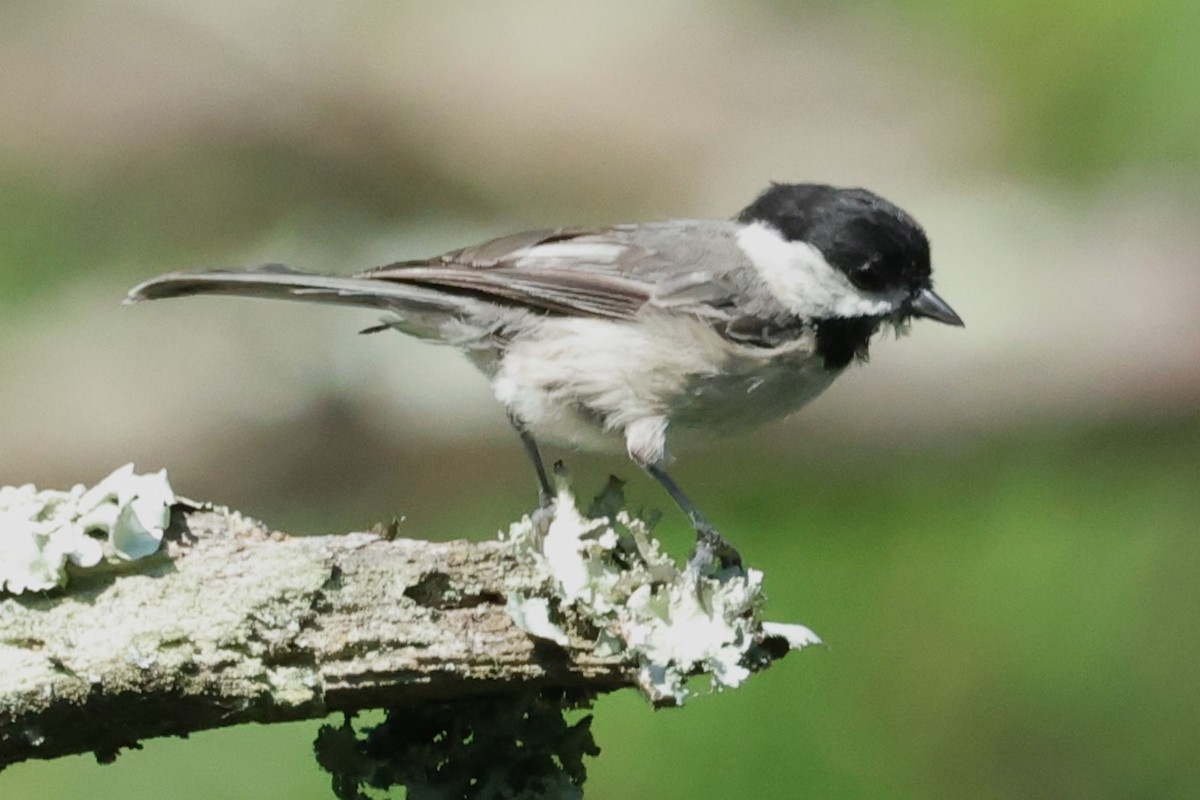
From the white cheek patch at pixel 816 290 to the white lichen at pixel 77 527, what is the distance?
3.68 feet

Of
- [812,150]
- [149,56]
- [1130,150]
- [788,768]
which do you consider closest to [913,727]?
[788,768]

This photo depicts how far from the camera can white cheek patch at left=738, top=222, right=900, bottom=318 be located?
2.39m

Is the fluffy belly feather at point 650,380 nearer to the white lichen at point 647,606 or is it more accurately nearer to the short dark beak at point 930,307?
the short dark beak at point 930,307

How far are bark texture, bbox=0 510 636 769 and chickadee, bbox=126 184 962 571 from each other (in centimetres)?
62

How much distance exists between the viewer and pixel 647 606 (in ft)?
5.72

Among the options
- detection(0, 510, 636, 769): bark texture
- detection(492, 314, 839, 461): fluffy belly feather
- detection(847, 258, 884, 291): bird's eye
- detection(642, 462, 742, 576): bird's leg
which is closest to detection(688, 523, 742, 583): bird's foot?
detection(642, 462, 742, 576): bird's leg

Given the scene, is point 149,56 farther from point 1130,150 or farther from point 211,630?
point 211,630

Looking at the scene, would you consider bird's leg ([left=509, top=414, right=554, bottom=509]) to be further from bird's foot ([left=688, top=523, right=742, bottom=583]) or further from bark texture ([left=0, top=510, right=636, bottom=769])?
bark texture ([left=0, top=510, right=636, bottom=769])

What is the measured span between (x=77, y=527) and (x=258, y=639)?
0.78 ft

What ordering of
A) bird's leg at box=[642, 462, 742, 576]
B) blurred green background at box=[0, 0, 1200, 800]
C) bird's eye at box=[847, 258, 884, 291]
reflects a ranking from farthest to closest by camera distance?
blurred green background at box=[0, 0, 1200, 800]
bird's eye at box=[847, 258, 884, 291]
bird's leg at box=[642, 462, 742, 576]

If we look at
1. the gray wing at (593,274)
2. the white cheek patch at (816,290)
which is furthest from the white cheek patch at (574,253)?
the white cheek patch at (816,290)

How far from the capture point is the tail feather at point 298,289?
208 centimetres

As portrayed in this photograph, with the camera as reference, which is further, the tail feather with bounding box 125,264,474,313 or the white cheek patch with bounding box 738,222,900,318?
the white cheek patch with bounding box 738,222,900,318

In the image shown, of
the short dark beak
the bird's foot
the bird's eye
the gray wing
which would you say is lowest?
the bird's foot
